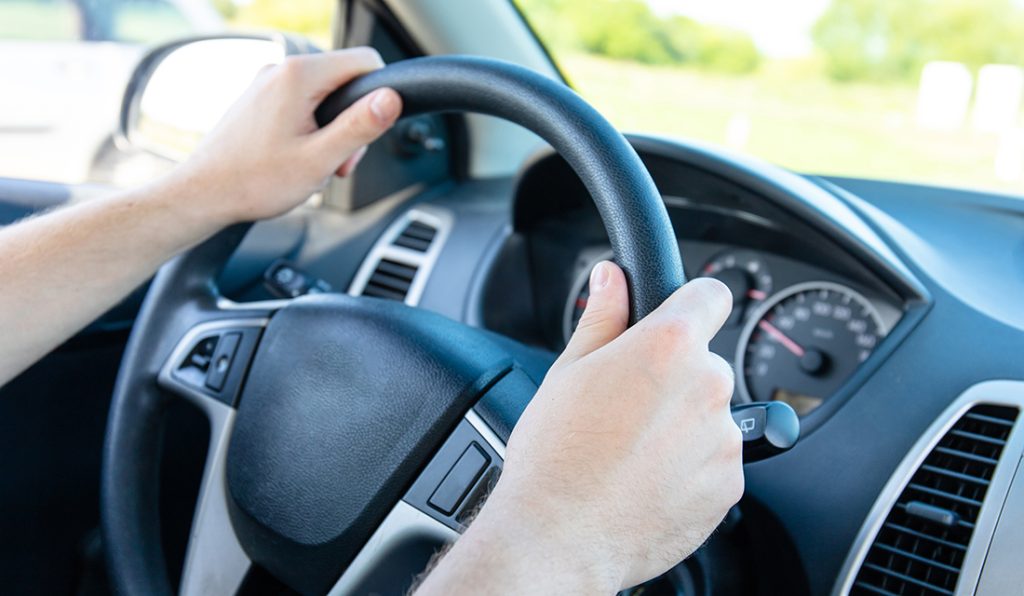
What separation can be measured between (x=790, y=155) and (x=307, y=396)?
1.27 meters

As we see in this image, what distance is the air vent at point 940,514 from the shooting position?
1.16 m

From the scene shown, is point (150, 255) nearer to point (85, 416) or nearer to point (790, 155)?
point (85, 416)

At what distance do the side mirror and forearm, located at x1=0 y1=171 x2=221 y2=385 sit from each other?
3.14ft

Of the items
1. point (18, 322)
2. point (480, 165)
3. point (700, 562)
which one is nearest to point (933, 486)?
point (700, 562)

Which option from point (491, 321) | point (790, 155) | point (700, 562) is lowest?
point (700, 562)

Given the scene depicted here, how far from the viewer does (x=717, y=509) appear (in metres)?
0.78

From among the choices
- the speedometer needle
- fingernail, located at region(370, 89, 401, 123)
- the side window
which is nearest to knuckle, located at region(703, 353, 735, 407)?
fingernail, located at region(370, 89, 401, 123)

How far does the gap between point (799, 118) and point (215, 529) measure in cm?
236

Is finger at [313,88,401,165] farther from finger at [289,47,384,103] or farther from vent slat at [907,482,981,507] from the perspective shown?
vent slat at [907,482,981,507]

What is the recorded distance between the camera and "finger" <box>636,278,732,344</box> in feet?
2.56

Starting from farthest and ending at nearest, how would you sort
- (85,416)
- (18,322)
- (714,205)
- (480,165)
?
(480,165) → (85,416) → (714,205) → (18,322)

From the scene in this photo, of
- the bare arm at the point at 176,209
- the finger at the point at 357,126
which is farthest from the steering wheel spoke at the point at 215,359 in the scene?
the finger at the point at 357,126

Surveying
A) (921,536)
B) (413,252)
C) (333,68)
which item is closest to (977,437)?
(921,536)

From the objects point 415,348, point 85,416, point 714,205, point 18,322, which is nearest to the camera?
point 415,348
